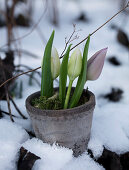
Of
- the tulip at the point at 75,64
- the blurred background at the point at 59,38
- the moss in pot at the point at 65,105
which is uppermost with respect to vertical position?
the tulip at the point at 75,64

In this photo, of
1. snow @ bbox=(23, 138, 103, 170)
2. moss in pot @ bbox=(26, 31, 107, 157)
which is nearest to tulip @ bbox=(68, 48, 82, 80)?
moss in pot @ bbox=(26, 31, 107, 157)

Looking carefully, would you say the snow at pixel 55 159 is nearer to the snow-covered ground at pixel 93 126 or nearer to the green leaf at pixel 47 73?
the snow-covered ground at pixel 93 126

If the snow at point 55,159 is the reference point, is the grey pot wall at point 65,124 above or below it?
above

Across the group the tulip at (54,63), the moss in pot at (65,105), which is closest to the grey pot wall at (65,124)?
the moss in pot at (65,105)

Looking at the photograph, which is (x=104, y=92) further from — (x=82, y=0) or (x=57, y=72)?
(x=82, y=0)

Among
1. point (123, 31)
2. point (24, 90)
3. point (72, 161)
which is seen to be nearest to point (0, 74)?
point (24, 90)

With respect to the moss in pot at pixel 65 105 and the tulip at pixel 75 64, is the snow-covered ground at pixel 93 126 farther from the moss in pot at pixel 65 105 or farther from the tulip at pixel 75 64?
the tulip at pixel 75 64

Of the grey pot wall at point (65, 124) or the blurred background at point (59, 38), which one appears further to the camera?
the blurred background at point (59, 38)
